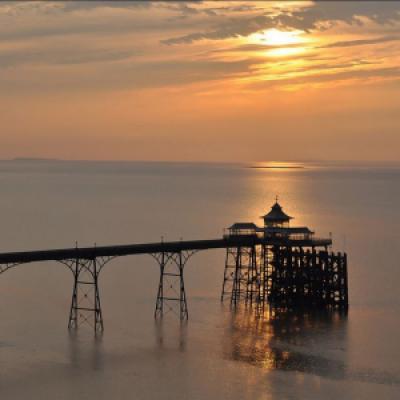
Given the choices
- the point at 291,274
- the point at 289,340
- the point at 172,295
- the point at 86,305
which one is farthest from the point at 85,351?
the point at 172,295

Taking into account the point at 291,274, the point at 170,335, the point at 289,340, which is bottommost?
the point at 289,340

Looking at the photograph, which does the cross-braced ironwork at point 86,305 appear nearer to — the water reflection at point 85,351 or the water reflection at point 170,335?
the water reflection at point 85,351

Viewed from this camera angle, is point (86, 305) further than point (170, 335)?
Yes

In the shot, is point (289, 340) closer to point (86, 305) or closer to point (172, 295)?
point (86, 305)

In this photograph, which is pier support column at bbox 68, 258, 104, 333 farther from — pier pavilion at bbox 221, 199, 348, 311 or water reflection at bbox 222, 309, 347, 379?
pier pavilion at bbox 221, 199, 348, 311

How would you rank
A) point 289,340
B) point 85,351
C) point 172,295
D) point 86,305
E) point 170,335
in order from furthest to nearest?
point 172,295 < point 86,305 < point 170,335 < point 289,340 < point 85,351

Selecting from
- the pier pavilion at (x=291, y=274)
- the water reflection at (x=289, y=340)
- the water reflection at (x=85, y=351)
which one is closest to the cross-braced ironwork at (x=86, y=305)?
the water reflection at (x=85, y=351)

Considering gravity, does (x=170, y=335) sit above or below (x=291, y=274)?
below

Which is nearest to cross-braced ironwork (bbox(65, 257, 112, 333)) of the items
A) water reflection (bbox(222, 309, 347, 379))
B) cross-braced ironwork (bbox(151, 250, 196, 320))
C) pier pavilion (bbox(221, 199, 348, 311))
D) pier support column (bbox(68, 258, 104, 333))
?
pier support column (bbox(68, 258, 104, 333))

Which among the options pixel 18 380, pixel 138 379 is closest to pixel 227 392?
pixel 138 379
